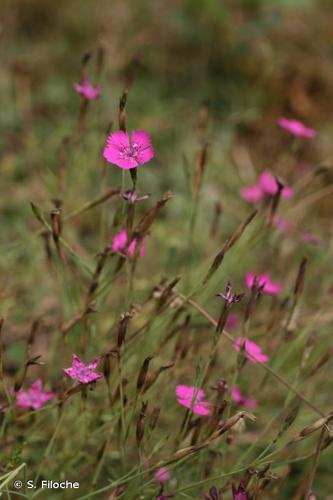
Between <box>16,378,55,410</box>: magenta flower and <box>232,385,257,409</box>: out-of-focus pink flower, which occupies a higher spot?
<box>16,378,55,410</box>: magenta flower

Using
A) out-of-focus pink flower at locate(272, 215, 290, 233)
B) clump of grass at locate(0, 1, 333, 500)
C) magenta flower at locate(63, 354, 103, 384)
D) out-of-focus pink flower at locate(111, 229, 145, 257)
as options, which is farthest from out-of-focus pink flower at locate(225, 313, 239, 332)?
magenta flower at locate(63, 354, 103, 384)

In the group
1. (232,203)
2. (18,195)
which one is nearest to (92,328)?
(18,195)

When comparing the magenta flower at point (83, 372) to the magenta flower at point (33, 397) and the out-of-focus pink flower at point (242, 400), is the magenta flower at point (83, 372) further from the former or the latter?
the out-of-focus pink flower at point (242, 400)

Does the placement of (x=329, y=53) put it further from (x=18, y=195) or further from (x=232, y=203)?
(x=18, y=195)

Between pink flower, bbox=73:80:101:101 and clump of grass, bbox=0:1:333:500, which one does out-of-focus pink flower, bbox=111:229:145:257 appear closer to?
clump of grass, bbox=0:1:333:500

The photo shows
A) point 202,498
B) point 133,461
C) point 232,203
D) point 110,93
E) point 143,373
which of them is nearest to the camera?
point 143,373

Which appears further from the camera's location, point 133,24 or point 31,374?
point 133,24

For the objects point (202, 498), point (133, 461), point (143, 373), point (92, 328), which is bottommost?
point (133, 461)
